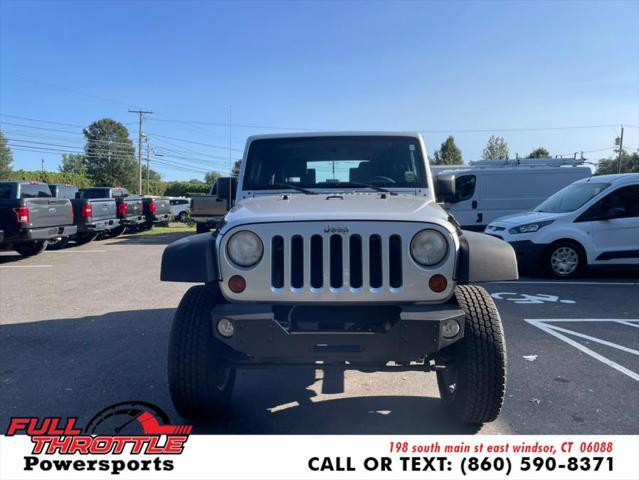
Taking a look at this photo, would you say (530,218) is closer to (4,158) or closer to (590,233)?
(590,233)

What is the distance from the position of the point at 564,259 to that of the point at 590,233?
0.63m

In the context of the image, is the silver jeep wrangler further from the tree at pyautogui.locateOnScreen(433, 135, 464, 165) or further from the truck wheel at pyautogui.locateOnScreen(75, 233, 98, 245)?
the tree at pyautogui.locateOnScreen(433, 135, 464, 165)

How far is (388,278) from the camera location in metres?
2.56

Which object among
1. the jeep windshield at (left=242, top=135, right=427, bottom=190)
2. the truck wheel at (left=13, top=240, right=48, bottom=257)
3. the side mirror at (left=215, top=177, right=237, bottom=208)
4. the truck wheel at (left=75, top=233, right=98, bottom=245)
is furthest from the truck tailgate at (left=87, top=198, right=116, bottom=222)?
the jeep windshield at (left=242, top=135, right=427, bottom=190)

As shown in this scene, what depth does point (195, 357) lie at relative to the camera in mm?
2736

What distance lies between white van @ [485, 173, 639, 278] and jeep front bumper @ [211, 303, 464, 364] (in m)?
6.88

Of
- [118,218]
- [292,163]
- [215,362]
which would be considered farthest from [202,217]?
[215,362]

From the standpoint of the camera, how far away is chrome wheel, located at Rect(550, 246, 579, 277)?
8.55 metres

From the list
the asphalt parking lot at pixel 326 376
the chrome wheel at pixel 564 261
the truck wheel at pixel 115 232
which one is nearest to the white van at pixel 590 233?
the chrome wheel at pixel 564 261

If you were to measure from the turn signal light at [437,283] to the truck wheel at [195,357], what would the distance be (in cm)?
126

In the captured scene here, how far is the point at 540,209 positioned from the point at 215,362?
839cm

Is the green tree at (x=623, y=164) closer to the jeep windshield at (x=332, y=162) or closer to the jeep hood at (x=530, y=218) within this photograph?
the jeep hood at (x=530, y=218)

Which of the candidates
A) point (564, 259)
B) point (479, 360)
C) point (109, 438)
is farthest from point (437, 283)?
point (564, 259)

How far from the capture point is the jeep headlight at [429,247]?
259 centimetres
